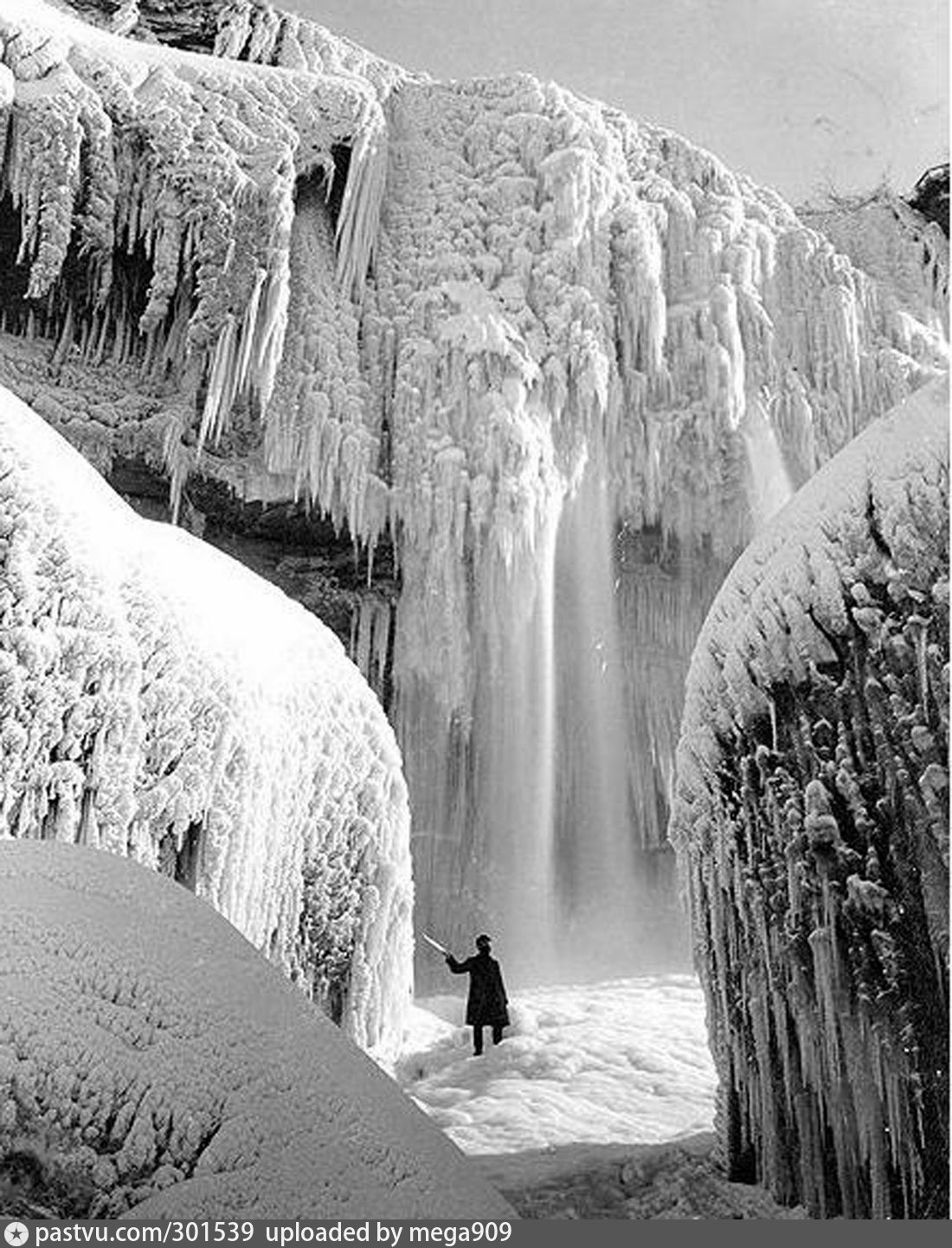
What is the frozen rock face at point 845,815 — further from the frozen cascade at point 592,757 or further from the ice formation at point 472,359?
the frozen cascade at point 592,757

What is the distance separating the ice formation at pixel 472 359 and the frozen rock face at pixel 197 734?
1.74 metres

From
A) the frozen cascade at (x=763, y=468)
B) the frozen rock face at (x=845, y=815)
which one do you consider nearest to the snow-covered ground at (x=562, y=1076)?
the frozen rock face at (x=845, y=815)

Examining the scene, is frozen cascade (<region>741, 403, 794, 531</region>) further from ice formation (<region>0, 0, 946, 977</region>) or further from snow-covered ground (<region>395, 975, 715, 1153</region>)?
snow-covered ground (<region>395, 975, 715, 1153</region>)

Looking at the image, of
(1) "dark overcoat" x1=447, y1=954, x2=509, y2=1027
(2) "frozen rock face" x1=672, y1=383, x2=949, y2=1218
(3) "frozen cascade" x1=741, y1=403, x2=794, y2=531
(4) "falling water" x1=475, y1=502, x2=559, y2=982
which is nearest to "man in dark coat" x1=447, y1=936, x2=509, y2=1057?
(1) "dark overcoat" x1=447, y1=954, x2=509, y2=1027

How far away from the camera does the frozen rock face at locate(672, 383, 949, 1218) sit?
2.39m

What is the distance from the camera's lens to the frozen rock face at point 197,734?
9.62 ft

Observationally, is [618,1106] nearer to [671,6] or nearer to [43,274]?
[671,6]

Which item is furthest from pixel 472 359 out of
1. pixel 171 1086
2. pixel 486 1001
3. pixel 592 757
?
pixel 171 1086

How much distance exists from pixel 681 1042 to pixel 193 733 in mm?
1763

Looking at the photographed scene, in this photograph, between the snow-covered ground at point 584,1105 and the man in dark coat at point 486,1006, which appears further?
the man in dark coat at point 486,1006

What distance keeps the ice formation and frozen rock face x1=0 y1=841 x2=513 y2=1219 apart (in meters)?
3.75

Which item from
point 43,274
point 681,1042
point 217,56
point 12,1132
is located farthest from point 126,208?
point 12,1132

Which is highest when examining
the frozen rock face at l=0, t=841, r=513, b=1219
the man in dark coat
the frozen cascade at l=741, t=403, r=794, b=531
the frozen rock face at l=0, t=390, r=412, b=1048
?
the frozen cascade at l=741, t=403, r=794, b=531

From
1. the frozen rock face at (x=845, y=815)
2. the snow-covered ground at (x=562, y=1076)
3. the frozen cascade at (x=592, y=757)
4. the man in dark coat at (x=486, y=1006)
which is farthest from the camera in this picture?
the frozen cascade at (x=592, y=757)
